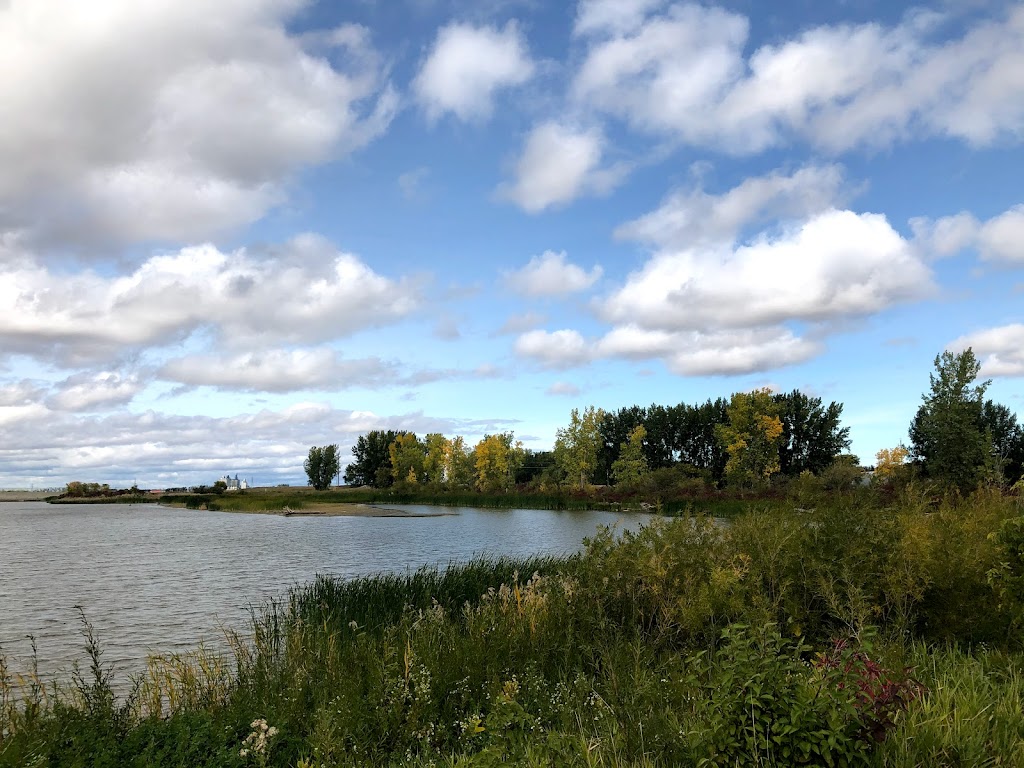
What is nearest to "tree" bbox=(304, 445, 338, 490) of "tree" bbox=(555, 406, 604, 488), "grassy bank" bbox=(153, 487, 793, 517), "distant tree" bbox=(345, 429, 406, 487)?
"distant tree" bbox=(345, 429, 406, 487)

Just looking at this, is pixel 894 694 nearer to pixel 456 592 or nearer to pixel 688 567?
pixel 688 567

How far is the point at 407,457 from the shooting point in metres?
110

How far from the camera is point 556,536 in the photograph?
36.6m

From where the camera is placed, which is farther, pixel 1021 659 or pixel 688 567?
pixel 688 567

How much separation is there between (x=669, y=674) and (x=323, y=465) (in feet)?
491

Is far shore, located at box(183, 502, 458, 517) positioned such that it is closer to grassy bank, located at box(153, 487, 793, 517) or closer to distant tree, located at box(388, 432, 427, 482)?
grassy bank, located at box(153, 487, 793, 517)

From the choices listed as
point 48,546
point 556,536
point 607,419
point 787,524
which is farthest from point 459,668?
point 607,419

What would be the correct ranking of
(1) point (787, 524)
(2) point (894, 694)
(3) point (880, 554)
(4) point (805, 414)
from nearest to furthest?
(2) point (894, 694) < (3) point (880, 554) < (1) point (787, 524) < (4) point (805, 414)

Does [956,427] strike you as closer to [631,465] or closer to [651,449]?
[631,465]

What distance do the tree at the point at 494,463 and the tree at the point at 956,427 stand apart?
52354 mm

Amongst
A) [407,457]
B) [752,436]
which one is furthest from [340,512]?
[752,436]

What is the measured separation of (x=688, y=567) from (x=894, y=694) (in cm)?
479

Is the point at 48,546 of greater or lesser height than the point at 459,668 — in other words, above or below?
below

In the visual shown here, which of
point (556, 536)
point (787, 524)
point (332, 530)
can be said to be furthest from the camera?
point (332, 530)
